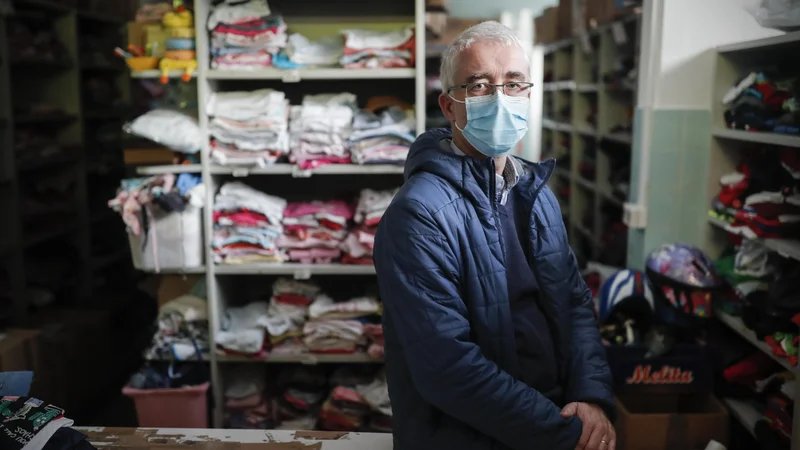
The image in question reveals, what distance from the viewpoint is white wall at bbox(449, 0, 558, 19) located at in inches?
289

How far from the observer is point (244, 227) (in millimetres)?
3260

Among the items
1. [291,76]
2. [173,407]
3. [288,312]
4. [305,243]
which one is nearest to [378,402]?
[288,312]

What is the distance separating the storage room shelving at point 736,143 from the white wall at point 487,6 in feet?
15.1

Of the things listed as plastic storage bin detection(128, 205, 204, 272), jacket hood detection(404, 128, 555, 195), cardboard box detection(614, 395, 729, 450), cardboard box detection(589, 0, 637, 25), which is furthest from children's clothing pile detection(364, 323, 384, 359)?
cardboard box detection(589, 0, 637, 25)

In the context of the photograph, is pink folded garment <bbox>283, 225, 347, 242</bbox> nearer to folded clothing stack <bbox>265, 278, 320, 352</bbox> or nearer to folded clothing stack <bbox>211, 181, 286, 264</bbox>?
folded clothing stack <bbox>211, 181, 286, 264</bbox>

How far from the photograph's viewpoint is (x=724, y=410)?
258 centimetres

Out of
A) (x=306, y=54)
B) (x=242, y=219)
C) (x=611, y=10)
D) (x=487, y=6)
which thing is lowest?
(x=242, y=219)

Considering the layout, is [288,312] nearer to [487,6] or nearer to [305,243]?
[305,243]

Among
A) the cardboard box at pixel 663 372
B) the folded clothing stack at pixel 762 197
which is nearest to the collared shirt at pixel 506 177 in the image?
the cardboard box at pixel 663 372

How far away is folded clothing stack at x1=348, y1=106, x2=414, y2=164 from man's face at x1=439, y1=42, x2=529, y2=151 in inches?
58.0

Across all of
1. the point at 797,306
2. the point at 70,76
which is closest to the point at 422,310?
the point at 797,306

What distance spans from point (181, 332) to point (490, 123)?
2.26 meters

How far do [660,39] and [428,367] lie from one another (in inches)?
80.2

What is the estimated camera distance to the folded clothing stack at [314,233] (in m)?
3.28
